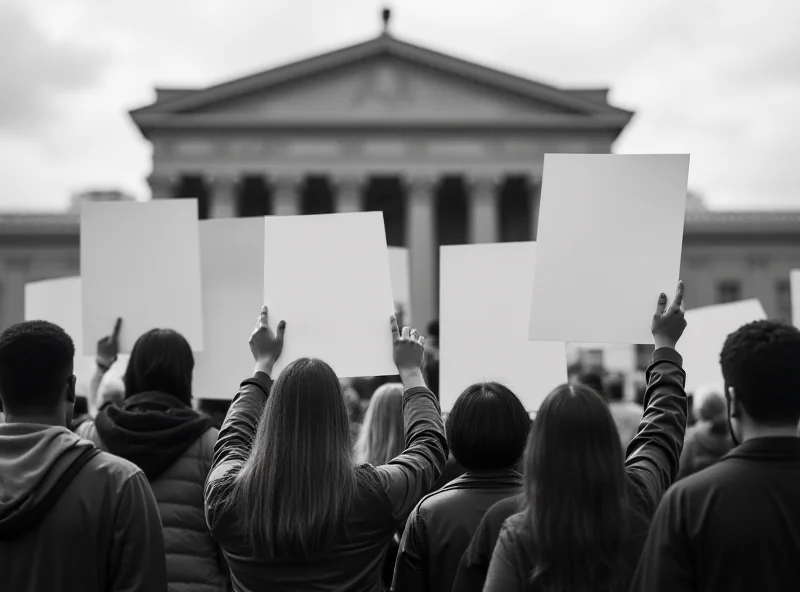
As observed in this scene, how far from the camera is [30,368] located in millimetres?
2941

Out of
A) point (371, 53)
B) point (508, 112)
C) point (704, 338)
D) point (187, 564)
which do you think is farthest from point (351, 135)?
point (187, 564)

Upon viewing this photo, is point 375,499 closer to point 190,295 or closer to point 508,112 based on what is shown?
point 190,295

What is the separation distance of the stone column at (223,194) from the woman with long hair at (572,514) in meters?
38.7

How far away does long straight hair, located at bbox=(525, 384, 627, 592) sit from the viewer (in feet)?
8.18

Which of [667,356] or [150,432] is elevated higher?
[667,356]

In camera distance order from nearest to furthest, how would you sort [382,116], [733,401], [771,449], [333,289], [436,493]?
1. [771,449]
2. [733,401]
3. [436,493]
4. [333,289]
5. [382,116]

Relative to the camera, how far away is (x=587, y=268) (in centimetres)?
371

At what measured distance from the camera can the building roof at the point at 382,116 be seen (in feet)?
133

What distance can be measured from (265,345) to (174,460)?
35.7 inches

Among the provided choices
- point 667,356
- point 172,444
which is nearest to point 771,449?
point 667,356

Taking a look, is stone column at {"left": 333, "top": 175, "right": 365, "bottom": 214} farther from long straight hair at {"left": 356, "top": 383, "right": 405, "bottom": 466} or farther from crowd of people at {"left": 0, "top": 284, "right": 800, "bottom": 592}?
crowd of people at {"left": 0, "top": 284, "right": 800, "bottom": 592}

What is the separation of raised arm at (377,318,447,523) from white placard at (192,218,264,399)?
142cm

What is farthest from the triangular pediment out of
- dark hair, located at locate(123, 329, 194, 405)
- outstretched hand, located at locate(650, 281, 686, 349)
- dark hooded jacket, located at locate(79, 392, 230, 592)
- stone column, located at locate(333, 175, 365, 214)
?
outstretched hand, located at locate(650, 281, 686, 349)

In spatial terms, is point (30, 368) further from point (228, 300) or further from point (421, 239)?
point (421, 239)
